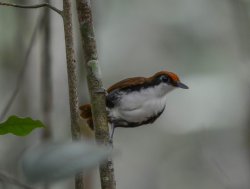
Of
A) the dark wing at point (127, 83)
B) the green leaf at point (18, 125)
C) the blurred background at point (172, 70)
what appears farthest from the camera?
the blurred background at point (172, 70)

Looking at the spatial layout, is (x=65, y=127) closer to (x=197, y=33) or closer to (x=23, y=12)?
(x=23, y=12)

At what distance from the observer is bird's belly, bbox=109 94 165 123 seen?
10.7ft

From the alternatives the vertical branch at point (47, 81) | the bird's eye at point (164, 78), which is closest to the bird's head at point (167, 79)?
the bird's eye at point (164, 78)

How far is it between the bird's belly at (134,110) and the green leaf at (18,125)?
5.31 feet

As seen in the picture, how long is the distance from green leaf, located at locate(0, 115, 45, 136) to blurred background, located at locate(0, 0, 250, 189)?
246cm

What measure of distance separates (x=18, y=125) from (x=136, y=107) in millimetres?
1693

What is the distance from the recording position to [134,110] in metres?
3.28

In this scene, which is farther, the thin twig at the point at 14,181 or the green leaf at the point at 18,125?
the green leaf at the point at 18,125

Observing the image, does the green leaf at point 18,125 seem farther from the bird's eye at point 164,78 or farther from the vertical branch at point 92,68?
the bird's eye at point 164,78

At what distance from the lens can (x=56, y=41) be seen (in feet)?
17.7

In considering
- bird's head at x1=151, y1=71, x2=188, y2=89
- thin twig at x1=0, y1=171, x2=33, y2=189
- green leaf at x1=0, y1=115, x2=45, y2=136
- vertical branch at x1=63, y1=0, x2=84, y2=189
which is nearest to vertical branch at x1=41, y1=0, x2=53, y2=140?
bird's head at x1=151, y1=71, x2=188, y2=89

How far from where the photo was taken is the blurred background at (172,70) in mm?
4605

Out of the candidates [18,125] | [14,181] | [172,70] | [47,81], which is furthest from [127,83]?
[14,181]

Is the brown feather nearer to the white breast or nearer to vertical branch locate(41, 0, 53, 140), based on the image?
the white breast
